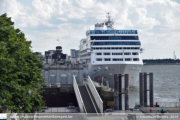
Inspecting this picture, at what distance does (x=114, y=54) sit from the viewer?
5828cm

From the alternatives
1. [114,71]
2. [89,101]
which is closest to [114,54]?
[114,71]

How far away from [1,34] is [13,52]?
161cm

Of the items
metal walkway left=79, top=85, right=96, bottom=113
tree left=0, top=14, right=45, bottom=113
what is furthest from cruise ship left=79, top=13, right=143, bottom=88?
tree left=0, top=14, right=45, bottom=113

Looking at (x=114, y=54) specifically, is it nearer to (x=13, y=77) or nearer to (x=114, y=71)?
(x=114, y=71)

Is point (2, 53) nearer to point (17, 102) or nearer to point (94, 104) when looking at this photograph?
point (17, 102)

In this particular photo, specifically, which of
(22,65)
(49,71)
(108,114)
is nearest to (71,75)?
(49,71)

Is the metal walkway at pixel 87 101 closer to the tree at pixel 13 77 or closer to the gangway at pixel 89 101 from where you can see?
the gangway at pixel 89 101

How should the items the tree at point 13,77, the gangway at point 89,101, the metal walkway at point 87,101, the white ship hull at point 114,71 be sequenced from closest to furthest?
the tree at point 13,77, the gangway at point 89,101, the metal walkway at point 87,101, the white ship hull at point 114,71

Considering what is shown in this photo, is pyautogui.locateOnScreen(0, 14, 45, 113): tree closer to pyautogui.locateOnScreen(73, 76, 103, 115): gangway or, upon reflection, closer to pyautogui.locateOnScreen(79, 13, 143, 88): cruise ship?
pyautogui.locateOnScreen(73, 76, 103, 115): gangway

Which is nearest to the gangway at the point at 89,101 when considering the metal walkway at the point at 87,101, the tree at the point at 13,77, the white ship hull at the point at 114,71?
the metal walkway at the point at 87,101

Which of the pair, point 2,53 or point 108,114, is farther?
point 108,114

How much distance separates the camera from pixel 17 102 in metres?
19.3

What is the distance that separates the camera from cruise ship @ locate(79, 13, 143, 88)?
56188 mm

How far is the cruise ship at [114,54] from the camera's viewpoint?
5619 centimetres
